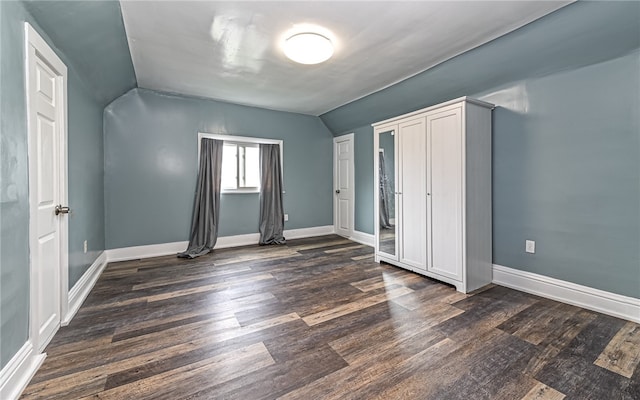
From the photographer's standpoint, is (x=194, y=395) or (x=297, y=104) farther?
(x=297, y=104)

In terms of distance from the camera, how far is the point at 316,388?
1483 mm

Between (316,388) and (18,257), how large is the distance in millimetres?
1828

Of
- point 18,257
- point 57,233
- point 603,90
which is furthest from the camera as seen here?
point 603,90

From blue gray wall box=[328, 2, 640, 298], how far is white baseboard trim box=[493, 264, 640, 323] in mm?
66

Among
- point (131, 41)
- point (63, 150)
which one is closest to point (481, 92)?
point (131, 41)

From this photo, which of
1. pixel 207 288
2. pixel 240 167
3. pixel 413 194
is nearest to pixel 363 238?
pixel 413 194

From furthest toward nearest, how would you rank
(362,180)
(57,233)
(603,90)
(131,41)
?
(362,180)
(131,41)
(603,90)
(57,233)

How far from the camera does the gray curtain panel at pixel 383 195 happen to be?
367cm

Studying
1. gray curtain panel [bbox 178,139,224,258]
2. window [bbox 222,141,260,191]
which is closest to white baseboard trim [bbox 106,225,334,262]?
gray curtain panel [bbox 178,139,224,258]

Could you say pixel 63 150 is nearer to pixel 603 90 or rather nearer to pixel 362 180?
pixel 362 180

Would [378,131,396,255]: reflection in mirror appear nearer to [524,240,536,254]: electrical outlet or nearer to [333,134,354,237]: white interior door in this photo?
[524,240,536,254]: electrical outlet

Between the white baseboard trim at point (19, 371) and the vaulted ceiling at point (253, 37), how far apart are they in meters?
2.02

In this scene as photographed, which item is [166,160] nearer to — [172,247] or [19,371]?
[172,247]

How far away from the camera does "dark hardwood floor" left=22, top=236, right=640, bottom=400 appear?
1.49m
